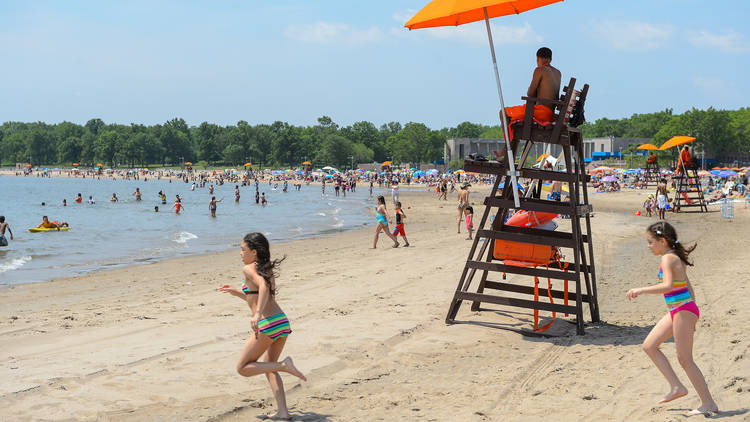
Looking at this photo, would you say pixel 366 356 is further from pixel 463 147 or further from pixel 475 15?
pixel 463 147

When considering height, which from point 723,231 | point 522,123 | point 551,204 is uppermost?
point 522,123

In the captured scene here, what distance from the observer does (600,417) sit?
451cm

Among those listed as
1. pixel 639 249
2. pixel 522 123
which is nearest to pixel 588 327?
pixel 522 123

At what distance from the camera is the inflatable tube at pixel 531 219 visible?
7184 millimetres

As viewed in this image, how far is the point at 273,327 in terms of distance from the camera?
4.39 metres

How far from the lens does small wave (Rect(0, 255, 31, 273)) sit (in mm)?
16258

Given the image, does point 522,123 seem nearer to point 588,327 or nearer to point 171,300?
point 588,327

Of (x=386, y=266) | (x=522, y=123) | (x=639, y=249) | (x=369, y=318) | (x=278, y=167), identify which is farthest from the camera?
(x=278, y=167)

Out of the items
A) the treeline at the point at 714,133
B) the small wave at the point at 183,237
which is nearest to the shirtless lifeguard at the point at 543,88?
the small wave at the point at 183,237

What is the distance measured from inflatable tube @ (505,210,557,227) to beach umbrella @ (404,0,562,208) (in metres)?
0.69

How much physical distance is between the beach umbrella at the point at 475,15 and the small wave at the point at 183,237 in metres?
18.5

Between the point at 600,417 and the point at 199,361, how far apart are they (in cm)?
361

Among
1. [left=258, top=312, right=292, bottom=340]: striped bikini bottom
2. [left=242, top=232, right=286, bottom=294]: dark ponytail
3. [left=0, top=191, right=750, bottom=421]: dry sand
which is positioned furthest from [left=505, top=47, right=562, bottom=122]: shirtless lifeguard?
[left=258, top=312, right=292, bottom=340]: striped bikini bottom

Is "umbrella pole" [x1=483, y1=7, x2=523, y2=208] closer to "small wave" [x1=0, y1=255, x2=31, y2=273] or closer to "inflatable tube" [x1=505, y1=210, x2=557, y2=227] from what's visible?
"inflatable tube" [x1=505, y1=210, x2=557, y2=227]
